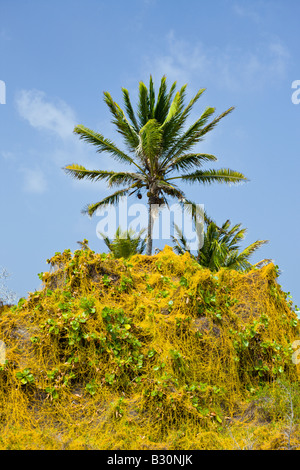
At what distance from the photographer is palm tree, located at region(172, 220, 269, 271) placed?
18.4 meters

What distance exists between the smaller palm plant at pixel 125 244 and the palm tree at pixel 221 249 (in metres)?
1.94

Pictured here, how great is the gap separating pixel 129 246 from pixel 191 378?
1270 cm

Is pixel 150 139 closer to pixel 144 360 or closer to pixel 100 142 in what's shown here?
pixel 100 142

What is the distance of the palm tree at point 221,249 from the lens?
60.3ft

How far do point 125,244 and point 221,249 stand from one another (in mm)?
4158

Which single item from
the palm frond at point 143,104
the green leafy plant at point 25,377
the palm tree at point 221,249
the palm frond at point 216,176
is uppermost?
the palm frond at point 143,104

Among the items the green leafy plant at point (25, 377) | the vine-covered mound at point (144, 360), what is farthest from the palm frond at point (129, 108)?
the green leafy plant at point (25, 377)

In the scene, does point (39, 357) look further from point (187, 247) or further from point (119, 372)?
point (187, 247)

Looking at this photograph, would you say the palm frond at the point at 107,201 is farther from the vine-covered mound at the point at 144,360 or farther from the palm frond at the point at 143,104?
the vine-covered mound at the point at 144,360

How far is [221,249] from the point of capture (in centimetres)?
1841

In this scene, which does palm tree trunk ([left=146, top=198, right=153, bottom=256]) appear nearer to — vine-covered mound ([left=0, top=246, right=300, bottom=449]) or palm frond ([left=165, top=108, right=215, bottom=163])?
palm frond ([left=165, top=108, right=215, bottom=163])

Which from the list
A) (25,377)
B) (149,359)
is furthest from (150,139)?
(25,377)

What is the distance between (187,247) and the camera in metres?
19.9

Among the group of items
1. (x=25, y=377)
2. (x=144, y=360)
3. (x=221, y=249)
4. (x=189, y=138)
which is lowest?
(x=25, y=377)
